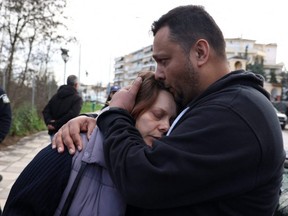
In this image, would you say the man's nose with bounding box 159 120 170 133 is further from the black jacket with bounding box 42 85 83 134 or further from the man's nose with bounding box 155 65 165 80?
the black jacket with bounding box 42 85 83 134

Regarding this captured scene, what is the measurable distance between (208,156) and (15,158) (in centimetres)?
951

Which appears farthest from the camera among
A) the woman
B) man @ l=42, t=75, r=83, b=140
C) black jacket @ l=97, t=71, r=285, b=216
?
man @ l=42, t=75, r=83, b=140

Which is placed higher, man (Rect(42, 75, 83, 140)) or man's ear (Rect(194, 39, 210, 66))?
man's ear (Rect(194, 39, 210, 66))

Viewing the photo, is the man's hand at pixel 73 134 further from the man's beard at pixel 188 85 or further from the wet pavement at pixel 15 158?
the wet pavement at pixel 15 158

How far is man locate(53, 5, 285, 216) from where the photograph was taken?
146 centimetres

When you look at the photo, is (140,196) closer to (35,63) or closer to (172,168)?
(172,168)

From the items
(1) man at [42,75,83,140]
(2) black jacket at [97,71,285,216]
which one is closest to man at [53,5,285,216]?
(2) black jacket at [97,71,285,216]

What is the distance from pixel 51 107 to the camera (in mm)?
8375

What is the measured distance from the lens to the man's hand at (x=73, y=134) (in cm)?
176

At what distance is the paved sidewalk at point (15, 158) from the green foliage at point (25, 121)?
41 cm

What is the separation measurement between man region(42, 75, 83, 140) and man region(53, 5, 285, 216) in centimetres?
658

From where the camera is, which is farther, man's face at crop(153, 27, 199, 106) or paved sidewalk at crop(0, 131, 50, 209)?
paved sidewalk at crop(0, 131, 50, 209)

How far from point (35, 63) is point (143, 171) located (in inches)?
635

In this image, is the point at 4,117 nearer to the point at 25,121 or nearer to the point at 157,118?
the point at 157,118
